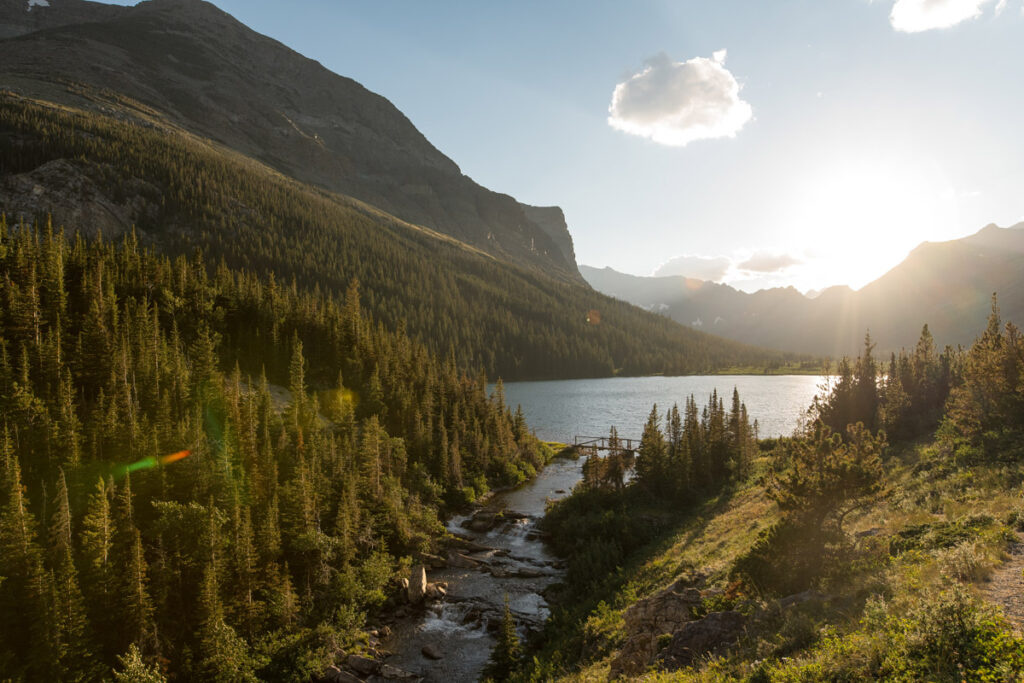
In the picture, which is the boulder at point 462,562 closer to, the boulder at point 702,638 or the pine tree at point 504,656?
the pine tree at point 504,656

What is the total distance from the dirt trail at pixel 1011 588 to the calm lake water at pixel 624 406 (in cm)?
8387

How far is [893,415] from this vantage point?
54188mm

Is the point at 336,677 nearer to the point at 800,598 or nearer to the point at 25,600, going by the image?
the point at 25,600

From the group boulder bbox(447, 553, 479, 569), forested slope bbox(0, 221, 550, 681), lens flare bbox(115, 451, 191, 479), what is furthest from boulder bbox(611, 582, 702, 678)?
lens flare bbox(115, 451, 191, 479)

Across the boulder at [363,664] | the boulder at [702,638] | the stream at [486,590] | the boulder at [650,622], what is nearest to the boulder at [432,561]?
the stream at [486,590]

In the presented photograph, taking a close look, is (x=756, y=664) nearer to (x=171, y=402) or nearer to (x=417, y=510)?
(x=417, y=510)

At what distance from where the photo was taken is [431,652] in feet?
95.9

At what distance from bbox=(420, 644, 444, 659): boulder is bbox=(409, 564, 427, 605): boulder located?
561 centimetres

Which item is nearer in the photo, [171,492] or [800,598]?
[800,598]

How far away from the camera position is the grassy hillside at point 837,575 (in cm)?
1201

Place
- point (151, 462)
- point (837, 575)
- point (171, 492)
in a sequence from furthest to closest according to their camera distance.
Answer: point (151, 462) < point (171, 492) < point (837, 575)

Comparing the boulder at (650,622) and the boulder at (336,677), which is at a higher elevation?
the boulder at (650,622)

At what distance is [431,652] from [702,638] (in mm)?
17454

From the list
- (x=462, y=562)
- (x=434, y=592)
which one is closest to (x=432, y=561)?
(x=462, y=562)
